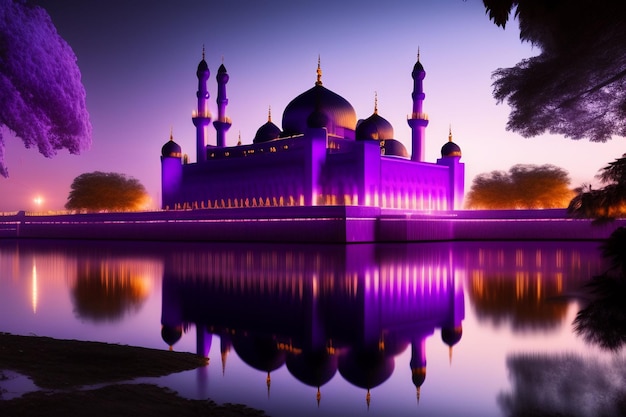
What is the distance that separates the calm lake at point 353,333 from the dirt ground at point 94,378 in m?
0.24

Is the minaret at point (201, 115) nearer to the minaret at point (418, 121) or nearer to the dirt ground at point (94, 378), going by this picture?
the minaret at point (418, 121)

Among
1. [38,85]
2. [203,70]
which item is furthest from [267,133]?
[38,85]

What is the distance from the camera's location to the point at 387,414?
380 cm

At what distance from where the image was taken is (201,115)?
43188 mm

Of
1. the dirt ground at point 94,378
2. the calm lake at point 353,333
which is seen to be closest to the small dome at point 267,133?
the calm lake at point 353,333

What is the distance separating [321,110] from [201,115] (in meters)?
10.5

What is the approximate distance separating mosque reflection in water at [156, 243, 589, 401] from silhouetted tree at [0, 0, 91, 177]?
3.90m

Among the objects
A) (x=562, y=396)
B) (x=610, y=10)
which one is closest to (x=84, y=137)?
(x=610, y=10)

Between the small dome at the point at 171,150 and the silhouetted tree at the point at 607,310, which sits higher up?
the small dome at the point at 171,150

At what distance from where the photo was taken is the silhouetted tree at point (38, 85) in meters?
10.8

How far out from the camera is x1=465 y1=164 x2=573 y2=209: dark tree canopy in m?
42.6

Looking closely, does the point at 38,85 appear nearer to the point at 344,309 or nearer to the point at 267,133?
the point at 344,309

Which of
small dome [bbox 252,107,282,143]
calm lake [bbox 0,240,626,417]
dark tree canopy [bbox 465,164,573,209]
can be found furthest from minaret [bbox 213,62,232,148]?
calm lake [bbox 0,240,626,417]

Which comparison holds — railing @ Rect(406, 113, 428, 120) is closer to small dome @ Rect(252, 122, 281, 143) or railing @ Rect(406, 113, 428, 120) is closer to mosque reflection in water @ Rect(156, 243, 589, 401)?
small dome @ Rect(252, 122, 281, 143)
